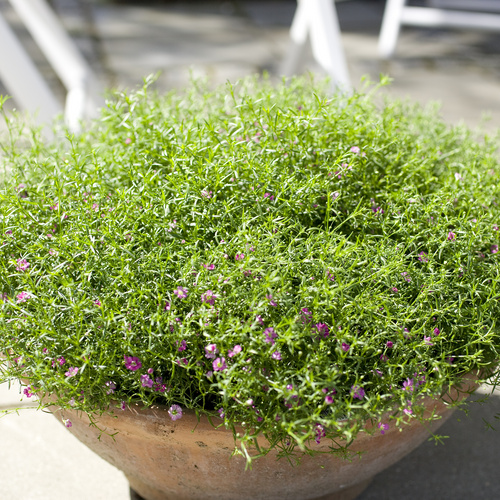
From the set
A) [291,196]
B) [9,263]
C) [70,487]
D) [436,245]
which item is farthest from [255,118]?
[70,487]

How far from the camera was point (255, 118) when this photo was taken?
4.14 ft

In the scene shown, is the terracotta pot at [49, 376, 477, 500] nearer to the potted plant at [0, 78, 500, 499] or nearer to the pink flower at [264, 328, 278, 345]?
the potted plant at [0, 78, 500, 499]

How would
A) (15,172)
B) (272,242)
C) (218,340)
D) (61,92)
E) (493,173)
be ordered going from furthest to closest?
(61,92) → (493,173) → (15,172) → (272,242) → (218,340)

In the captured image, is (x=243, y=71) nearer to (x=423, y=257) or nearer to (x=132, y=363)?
(x=423, y=257)

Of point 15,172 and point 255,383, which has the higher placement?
point 15,172

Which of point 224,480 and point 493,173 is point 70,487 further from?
point 493,173

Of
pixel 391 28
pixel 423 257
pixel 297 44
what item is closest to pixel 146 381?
pixel 423 257

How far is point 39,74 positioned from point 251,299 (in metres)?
1.85

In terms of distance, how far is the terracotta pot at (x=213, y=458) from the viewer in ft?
3.34

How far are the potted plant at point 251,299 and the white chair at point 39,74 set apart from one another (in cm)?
101

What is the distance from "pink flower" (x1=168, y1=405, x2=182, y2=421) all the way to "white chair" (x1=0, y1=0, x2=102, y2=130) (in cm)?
129

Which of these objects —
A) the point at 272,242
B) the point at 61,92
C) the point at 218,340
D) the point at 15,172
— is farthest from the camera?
the point at 61,92

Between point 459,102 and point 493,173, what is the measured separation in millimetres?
2921

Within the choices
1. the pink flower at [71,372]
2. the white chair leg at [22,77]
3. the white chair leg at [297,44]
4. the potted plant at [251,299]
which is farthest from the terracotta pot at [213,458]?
the white chair leg at [297,44]
